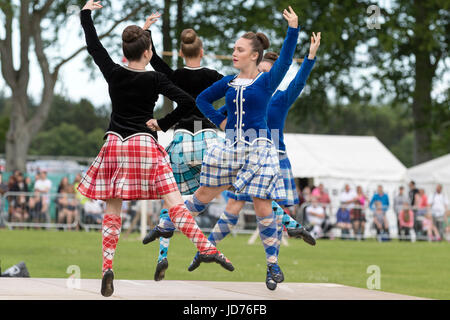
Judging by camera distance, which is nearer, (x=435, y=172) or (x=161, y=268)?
(x=161, y=268)

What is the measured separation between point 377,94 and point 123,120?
30.8 metres

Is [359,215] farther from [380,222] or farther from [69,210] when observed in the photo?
Answer: [69,210]

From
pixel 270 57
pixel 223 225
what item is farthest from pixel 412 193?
pixel 223 225

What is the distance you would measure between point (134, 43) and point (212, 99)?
1049mm

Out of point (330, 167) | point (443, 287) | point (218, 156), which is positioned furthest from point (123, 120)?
point (330, 167)

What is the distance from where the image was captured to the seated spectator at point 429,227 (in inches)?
1002

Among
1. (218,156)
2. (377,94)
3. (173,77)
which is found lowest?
(218,156)

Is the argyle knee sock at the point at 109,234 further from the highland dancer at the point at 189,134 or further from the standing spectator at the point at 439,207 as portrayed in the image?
the standing spectator at the point at 439,207

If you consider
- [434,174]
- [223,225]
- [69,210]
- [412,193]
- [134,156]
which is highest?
[434,174]

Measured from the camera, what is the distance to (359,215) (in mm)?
25188

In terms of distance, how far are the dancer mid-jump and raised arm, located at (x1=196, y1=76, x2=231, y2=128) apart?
0.69 metres

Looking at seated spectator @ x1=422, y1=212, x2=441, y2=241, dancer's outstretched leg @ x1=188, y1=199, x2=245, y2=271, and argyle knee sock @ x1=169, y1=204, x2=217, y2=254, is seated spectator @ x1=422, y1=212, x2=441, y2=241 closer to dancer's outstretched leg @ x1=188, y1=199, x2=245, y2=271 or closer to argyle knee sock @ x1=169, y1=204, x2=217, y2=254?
dancer's outstretched leg @ x1=188, y1=199, x2=245, y2=271

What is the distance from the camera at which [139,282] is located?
7.53 meters

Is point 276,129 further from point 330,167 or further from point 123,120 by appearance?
point 330,167
